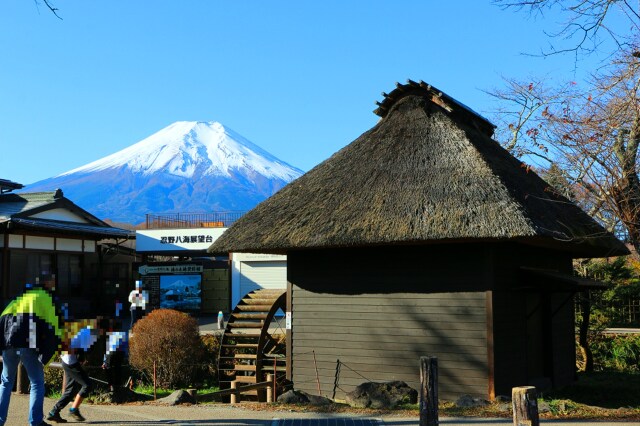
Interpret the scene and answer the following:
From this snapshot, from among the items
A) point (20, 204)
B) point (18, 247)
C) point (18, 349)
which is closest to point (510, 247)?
point (18, 349)

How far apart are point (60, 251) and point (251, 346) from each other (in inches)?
579

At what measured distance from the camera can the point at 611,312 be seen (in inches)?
957

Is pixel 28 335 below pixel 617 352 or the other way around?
the other way around

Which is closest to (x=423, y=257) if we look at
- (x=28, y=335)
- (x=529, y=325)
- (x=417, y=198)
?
(x=417, y=198)

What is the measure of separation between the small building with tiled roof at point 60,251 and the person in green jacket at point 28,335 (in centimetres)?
1791

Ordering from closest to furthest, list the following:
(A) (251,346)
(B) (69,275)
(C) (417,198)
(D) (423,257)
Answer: (C) (417,198) < (D) (423,257) < (A) (251,346) < (B) (69,275)

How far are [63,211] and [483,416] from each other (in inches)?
954

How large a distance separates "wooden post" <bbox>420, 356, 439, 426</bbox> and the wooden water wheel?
9.85 meters

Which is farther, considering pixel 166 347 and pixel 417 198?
pixel 166 347

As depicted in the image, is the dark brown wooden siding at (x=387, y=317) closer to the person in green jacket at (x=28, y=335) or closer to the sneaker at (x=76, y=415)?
the sneaker at (x=76, y=415)

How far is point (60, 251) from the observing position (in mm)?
30141

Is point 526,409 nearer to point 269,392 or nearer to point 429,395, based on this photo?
point 429,395

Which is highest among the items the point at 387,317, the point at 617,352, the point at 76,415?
the point at 387,317

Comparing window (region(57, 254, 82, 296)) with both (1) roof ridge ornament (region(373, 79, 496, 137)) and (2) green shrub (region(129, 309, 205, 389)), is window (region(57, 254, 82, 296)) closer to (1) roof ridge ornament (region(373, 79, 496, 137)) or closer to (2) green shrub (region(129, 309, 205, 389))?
(2) green shrub (region(129, 309, 205, 389))
